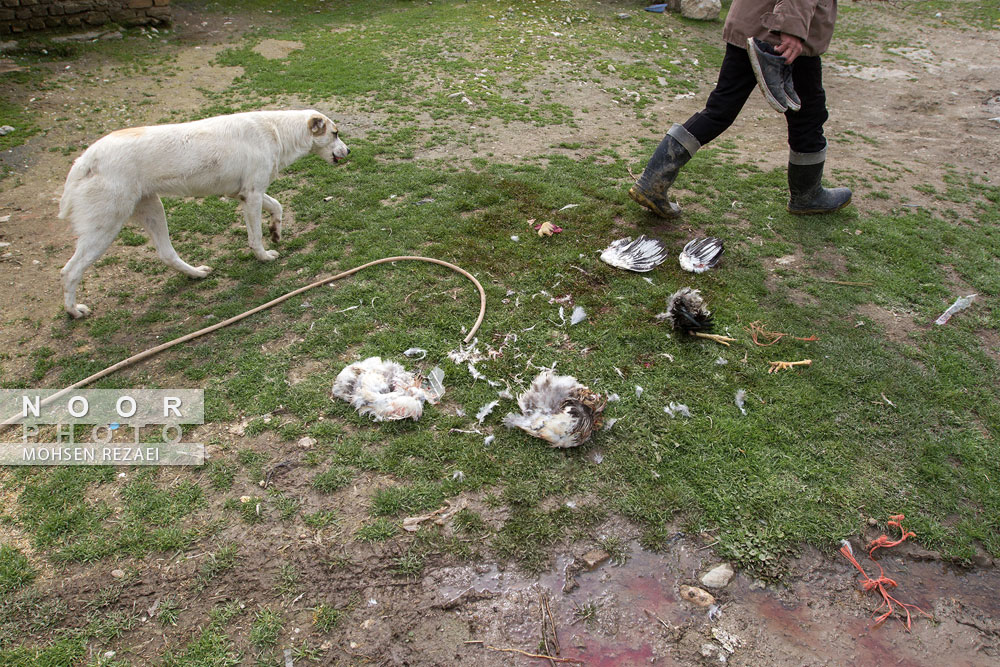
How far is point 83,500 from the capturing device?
104 inches

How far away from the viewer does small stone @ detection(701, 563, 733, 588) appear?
7.80 ft

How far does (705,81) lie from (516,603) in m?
8.95

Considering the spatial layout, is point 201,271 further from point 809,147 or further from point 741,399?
point 809,147

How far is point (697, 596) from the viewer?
234 cm

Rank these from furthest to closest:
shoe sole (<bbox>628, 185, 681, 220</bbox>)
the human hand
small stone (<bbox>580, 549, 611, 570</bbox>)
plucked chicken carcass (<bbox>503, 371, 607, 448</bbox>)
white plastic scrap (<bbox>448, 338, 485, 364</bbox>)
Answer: shoe sole (<bbox>628, 185, 681, 220</bbox>)
the human hand
white plastic scrap (<bbox>448, 338, 485, 364</bbox>)
plucked chicken carcass (<bbox>503, 371, 607, 448</bbox>)
small stone (<bbox>580, 549, 611, 570</bbox>)

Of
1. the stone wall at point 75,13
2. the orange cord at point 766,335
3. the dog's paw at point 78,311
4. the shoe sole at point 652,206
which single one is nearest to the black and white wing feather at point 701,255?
the shoe sole at point 652,206

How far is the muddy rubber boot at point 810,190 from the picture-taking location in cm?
466

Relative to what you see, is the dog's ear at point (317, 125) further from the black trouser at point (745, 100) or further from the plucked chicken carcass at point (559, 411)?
the black trouser at point (745, 100)

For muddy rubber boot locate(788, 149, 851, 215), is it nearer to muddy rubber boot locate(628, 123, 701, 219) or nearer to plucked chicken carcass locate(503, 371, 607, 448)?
muddy rubber boot locate(628, 123, 701, 219)

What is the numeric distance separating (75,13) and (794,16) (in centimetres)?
1153

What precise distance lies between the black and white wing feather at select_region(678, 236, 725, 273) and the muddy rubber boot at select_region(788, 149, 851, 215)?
1102 millimetres

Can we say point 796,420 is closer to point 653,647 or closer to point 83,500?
point 653,647

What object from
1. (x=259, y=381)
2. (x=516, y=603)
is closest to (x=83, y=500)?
(x=259, y=381)

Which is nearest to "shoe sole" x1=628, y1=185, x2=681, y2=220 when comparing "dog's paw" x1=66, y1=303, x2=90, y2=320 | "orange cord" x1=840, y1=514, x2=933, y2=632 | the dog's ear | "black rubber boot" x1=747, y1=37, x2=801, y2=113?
"black rubber boot" x1=747, y1=37, x2=801, y2=113
